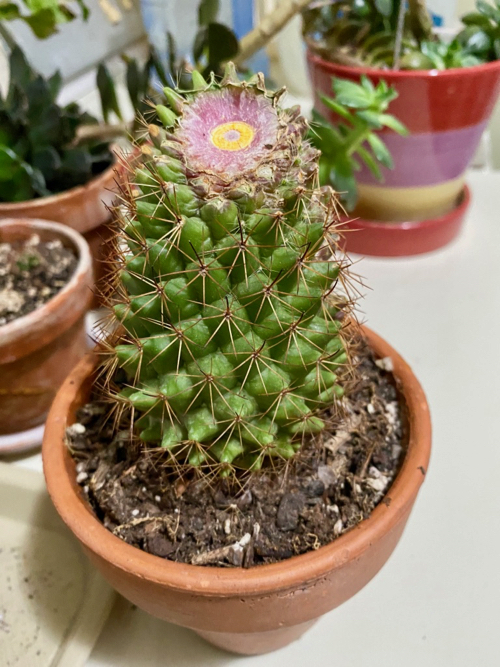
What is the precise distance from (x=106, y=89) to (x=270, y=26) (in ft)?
0.95

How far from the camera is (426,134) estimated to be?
2.66 feet

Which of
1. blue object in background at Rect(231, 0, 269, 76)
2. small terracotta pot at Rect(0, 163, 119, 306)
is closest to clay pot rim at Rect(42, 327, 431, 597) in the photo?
small terracotta pot at Rect(0, 163, 119, 306)

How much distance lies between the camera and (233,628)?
396mm

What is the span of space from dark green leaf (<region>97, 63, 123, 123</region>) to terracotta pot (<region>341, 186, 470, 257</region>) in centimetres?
45

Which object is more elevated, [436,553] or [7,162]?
[7,162]

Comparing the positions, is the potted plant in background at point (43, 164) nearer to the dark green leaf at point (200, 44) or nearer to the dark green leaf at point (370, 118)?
the dark green leaf at point (200, 44)

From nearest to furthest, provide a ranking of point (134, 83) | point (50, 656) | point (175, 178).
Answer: point (175, 178) → point (50, 656) → point (134, 83)

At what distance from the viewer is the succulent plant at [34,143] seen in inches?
31.1

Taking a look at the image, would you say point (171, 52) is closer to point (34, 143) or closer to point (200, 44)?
point (200, 44)

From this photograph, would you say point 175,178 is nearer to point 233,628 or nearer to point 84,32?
point 233,628

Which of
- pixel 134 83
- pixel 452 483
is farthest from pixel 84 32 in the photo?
pixel 452 483

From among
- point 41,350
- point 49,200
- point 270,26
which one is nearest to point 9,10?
point 49,200

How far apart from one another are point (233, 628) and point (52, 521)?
0.29 metres

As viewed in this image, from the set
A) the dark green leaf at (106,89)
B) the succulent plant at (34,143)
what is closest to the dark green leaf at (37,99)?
the succulent plant at (34,143)
